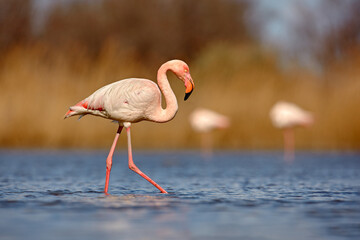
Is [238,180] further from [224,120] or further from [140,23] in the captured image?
[140,23]

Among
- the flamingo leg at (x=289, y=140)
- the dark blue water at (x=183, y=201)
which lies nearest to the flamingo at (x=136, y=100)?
the dark blue water at (x=183, y=201)

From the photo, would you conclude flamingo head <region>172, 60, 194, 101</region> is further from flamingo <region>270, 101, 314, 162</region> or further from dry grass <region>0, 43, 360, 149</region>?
dry grass <region>0, 43, 360, 149</region>

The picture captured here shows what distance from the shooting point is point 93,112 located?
8070 millimetres

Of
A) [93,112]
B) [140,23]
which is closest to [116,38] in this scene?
[140,23]

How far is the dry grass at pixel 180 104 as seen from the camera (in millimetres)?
15422

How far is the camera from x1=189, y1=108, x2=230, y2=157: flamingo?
15.2 meters

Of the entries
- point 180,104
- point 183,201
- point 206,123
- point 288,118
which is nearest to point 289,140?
point 288,118

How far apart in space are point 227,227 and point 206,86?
12.4m

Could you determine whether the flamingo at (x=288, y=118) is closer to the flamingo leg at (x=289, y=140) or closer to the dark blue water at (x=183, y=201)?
the flamingo leg at (x=289, y=140)

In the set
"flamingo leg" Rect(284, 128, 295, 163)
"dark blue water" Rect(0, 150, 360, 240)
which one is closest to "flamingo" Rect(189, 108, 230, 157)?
"flamingo leg" Rect(284, 128, 295, 163)

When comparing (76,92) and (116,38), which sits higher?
(116,38)

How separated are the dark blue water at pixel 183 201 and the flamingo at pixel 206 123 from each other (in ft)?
9.69

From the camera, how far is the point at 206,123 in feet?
49.2

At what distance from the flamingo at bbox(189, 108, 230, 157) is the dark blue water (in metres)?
2.95
